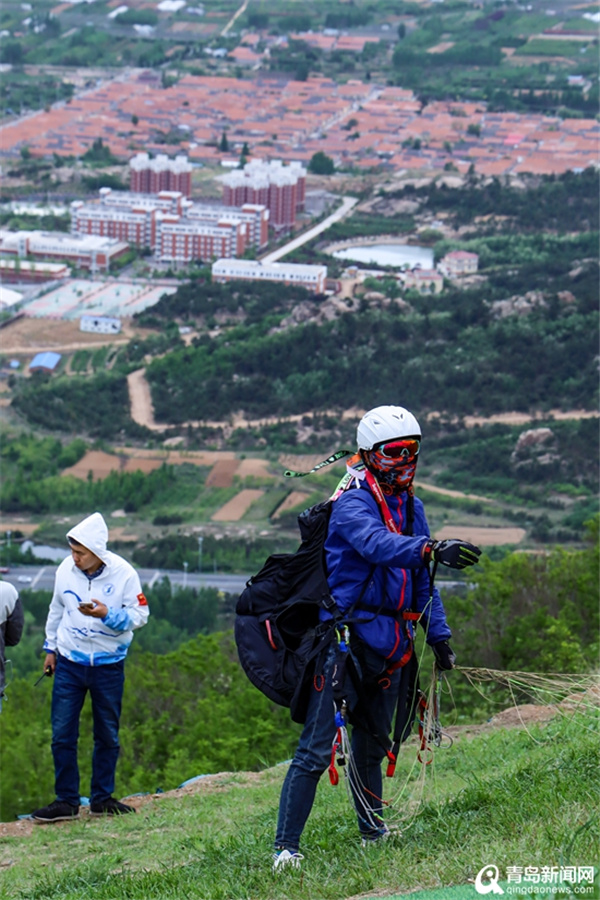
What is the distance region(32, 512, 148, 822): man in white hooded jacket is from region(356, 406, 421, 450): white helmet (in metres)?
1.37

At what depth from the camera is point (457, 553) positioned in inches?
114

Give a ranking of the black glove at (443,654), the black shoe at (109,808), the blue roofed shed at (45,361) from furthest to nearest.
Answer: the blue roofed shed at (45,361) → the black shoe at (109,808) → the black glove at (443,654)

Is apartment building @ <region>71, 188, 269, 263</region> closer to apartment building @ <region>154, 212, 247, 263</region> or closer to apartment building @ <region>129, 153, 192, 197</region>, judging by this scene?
apartment building @ <region>154, 212, 247, 263</region>

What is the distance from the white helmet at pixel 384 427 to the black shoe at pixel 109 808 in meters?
2.00

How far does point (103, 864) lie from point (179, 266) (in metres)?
48.3

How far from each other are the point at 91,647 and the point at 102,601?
0.55ft

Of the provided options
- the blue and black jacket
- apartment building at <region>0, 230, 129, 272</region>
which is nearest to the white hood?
the blue and black jacket

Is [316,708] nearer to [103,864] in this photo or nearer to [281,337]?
[103,864]

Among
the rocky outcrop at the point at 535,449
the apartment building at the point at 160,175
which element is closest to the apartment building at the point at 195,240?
the apartment building at the point at 160,175

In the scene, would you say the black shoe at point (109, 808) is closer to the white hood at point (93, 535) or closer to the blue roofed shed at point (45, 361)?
the white hood at point (93, 535)

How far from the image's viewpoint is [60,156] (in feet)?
213

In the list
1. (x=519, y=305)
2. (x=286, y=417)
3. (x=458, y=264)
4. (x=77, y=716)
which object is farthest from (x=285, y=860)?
(x=458, y=264)

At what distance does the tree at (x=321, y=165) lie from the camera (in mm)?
63906

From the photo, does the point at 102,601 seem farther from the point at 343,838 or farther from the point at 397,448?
the point at 397,448
